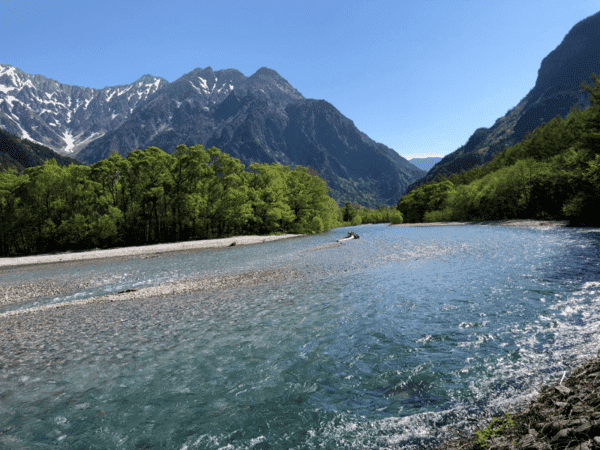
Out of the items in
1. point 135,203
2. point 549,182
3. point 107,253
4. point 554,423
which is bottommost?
point 554,423

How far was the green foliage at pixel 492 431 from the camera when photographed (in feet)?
15.3

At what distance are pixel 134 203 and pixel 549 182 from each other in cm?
9311

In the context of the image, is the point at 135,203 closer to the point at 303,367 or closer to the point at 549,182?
the point at 303,367

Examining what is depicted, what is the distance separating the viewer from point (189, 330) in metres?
11.9

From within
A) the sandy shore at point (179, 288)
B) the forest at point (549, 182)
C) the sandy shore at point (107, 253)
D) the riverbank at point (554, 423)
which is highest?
the forest at point (549, 182)

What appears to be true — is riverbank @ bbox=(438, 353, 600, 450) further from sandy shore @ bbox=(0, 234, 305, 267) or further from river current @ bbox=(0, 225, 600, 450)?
sandy shore @ bbox=(0, 234, 305, 267)

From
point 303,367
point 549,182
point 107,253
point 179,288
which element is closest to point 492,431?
point 303,367

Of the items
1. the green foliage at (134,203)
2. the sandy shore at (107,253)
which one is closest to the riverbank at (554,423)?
the sandy shore at (107,253)

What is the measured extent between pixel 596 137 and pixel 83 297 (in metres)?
69.5

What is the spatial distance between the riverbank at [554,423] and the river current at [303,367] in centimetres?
55

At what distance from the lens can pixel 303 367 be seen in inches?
332

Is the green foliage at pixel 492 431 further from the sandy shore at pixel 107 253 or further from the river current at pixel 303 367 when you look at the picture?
the sandy shore at pixel 107 253

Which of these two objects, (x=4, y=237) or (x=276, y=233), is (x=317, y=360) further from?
(x=4, y=237)

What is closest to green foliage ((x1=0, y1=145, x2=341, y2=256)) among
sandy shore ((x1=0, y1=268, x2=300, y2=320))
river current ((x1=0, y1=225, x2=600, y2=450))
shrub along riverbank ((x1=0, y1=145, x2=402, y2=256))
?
shrub along riverbank ((x1=0, y1=145, x2=402, y2=256))
